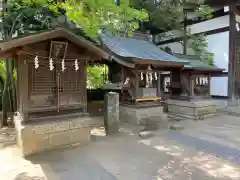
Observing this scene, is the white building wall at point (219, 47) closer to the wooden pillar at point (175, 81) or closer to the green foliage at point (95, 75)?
the wooden pillar at point (175, 81)

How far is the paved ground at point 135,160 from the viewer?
14.3 ft

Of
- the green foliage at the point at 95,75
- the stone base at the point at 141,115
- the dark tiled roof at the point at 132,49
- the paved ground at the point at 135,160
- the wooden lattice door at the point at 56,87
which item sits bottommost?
the paved ground at the point at 135,160

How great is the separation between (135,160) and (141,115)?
4127 mm

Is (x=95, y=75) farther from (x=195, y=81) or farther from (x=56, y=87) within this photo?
(x=56, y=87)

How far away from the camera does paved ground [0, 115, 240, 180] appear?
4.35 metres

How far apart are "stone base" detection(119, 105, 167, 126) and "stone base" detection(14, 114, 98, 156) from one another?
3.21 meters

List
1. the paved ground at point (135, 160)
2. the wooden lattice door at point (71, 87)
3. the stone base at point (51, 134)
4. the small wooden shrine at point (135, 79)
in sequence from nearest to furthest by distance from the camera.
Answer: the paved ground at point (135, 160) < the stone base at point (51, 134) < the wooden lattice door at point (71, 87) < the small wooden shrine at point (135, 79)

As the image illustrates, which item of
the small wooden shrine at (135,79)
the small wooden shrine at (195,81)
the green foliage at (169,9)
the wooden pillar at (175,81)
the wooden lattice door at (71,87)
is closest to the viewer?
the wooden lattice door at (71,87)

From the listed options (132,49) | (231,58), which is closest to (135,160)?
(132,49)

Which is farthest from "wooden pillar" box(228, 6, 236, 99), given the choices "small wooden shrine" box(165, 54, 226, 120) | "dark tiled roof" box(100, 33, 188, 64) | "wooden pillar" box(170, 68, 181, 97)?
"dark tiled roof" box(100, 33, 188, 64)

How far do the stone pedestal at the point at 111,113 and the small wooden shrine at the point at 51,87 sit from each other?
1203mm

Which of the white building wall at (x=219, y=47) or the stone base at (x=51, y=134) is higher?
the white building wall at (x=219, y=47)

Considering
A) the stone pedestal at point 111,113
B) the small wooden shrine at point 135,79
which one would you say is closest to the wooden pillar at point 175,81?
the small wooden shrine at point 135,79

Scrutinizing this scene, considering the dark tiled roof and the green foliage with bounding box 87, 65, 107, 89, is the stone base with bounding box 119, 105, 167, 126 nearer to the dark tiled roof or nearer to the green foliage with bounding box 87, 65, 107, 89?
the dark tiled roof
